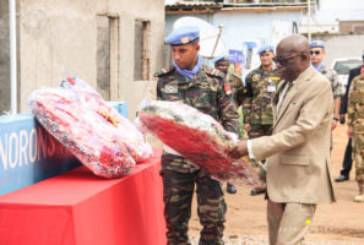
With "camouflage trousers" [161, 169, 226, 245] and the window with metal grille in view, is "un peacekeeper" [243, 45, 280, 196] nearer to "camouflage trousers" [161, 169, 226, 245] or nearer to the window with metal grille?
"camouflage trousers" [161, 169, 226, 245]

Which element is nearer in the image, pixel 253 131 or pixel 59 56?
pixel 253 131

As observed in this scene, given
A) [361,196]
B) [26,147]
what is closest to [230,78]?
[361,196]

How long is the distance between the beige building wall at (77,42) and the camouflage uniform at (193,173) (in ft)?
14.3

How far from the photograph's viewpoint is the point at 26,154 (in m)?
4.29

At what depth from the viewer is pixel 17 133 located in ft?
13.7

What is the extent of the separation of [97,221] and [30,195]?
43 centimetres

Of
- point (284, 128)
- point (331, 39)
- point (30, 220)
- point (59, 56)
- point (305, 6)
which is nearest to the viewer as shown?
point (30, 220)

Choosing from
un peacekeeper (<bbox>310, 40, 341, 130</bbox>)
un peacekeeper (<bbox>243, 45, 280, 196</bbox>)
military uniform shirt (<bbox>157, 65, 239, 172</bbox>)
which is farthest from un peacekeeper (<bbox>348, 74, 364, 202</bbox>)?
military uniform shirt (<bbox>157, 65, 239, 172</bbox>)

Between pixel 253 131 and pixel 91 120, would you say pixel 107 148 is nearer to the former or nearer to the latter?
pixel 91 120

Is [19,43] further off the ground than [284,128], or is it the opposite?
[19,43]

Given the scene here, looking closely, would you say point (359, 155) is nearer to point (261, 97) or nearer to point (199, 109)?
point (261, 97)

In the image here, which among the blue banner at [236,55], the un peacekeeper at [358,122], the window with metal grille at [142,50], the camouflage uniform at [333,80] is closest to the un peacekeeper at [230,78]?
the camouflage uniform at [333,80]

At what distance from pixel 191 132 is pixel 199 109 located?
0.81m

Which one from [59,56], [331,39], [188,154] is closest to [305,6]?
[331,39]
